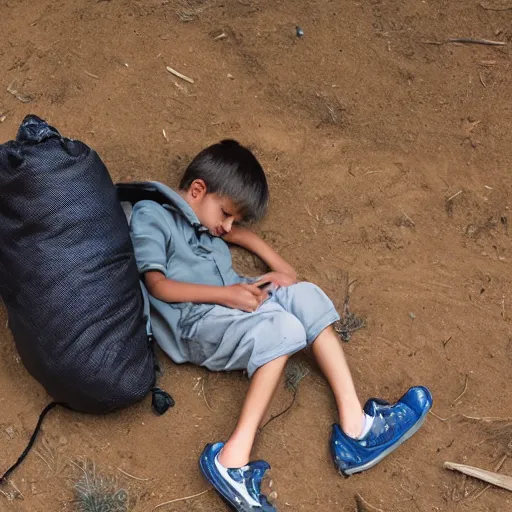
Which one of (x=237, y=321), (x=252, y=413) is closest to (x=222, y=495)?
(x=252, y=413)

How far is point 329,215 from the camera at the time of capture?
3932 millimetres

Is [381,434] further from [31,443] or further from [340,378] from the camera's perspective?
[31,443]

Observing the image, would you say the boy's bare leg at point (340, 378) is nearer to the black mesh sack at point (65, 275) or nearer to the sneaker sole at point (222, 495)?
the sneaker sole at point (222, 495)

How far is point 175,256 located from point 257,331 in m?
0.52

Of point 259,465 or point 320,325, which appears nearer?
point 259,465

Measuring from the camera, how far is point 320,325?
3309mm

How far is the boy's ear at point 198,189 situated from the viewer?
353 cm

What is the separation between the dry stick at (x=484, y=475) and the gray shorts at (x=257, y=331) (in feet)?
2.69

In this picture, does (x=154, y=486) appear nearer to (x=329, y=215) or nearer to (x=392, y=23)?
(x=329, y=215)

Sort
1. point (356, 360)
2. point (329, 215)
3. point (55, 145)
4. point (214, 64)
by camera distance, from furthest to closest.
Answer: point (214, 64) < point (329, 215) < point (356, 360) < point (55, 145)

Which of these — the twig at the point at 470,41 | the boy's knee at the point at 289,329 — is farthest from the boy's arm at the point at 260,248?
the twig at the point at 470,41

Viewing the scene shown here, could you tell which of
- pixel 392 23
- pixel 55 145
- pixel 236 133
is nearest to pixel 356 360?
pixel 236 133

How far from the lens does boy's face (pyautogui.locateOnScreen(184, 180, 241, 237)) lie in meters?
3.52

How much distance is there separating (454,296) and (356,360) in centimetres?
63
